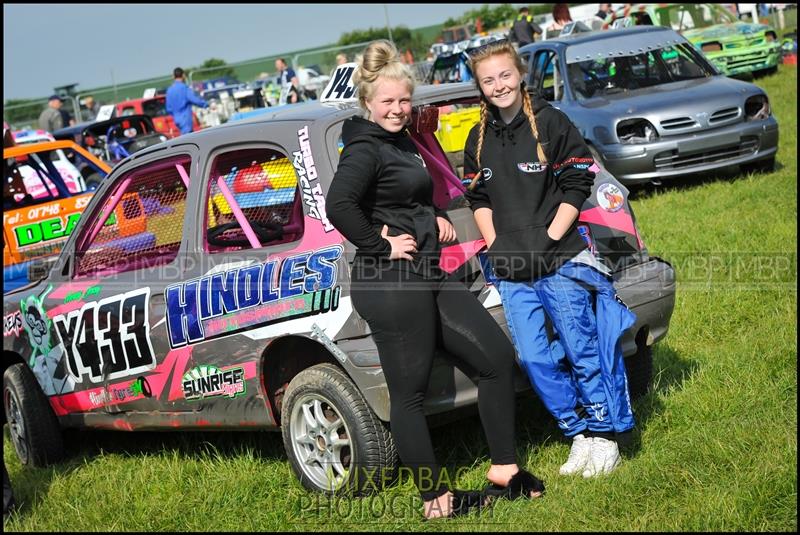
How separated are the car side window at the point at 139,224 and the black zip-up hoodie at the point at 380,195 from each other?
1.29m

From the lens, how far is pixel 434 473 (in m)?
3.88

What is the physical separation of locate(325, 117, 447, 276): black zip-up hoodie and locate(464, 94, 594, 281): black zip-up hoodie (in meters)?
0.32

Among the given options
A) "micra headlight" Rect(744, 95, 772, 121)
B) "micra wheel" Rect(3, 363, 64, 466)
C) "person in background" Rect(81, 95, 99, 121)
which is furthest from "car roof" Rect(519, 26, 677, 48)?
"person in background" Rect(81, 95, 99, 121)

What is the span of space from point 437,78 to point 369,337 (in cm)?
1410

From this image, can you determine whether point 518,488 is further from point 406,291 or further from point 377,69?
point 377,69

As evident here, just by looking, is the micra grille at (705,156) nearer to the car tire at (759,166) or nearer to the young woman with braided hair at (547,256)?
the car tire at (759,166)

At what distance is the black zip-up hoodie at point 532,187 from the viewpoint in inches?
160

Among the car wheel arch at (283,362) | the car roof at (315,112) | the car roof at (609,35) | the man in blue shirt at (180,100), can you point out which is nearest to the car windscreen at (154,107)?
the man in blue shirt at (180,100)

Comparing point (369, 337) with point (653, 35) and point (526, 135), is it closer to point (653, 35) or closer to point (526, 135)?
point (526, 135)

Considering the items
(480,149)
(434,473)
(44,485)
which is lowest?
(44,485)

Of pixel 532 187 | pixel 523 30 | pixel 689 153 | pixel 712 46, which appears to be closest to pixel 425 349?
pixel 532 187

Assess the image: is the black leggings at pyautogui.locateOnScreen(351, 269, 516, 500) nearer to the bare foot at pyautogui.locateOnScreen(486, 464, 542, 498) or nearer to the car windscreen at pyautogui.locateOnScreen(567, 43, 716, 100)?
the bare foot at pyautogui.locateOnScreen(486, 464, 542, 498)

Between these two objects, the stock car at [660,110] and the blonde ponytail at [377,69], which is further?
the stock car at [660,110]

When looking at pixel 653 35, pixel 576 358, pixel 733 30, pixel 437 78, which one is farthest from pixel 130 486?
pixel 733 30
